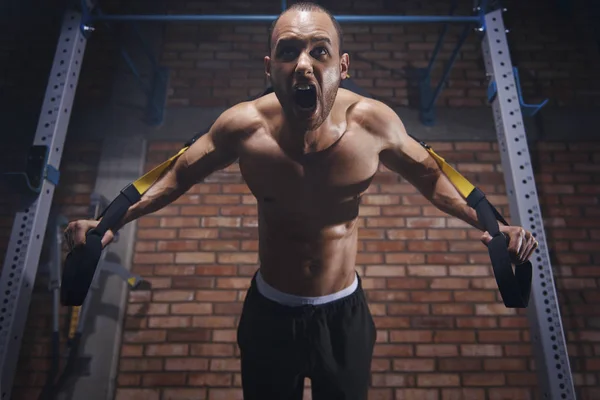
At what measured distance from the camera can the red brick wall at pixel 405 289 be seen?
7.62 ft

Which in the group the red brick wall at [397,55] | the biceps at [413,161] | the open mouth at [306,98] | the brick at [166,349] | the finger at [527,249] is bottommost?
the brick at [166,349]

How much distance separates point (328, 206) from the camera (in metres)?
1.28

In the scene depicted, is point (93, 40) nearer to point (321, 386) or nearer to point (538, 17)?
point (321, 386)

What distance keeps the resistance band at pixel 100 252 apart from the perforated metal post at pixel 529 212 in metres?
0.41

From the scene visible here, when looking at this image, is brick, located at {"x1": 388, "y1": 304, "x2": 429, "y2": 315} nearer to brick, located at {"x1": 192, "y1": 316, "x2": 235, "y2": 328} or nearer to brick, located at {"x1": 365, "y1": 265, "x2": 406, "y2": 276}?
brick, located at {"x1": 365, "y1": 265, "x2": 406, "y2": 276}

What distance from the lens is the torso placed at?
1256 mm

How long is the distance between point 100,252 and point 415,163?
3.03 feet

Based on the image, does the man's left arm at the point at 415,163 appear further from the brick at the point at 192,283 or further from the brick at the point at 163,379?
the brick at the point at 163,379

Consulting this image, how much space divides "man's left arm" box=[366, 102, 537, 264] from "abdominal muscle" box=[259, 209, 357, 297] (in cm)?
24

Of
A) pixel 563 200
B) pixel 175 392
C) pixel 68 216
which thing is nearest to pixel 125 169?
pixel 68 216

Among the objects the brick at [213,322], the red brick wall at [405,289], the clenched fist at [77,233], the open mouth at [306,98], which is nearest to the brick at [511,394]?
the red brick wall at [405,289]

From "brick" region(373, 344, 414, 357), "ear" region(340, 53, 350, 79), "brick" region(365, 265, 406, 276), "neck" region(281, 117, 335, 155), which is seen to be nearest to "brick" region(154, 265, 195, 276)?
"brick" region(365, 265, 406, 276)

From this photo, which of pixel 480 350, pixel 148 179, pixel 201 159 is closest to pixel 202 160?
pixel 201 159

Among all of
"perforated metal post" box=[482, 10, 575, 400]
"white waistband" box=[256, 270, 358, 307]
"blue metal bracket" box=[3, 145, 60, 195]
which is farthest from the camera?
"blue metal bracket" box=[3, 145, 60, 195]
